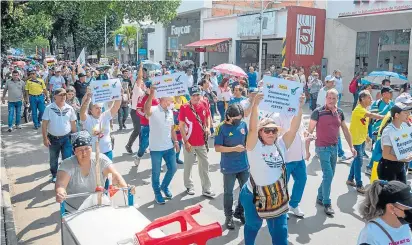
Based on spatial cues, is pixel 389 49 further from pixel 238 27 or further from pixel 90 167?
pixel 90 167

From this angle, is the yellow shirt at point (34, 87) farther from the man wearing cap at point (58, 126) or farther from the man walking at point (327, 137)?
the man walking at point (327, 137)

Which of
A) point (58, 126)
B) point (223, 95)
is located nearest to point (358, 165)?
point (58, 126)

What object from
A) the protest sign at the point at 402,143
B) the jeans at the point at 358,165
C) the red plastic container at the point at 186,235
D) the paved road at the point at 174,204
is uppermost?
the protest sign at the point at 402,143

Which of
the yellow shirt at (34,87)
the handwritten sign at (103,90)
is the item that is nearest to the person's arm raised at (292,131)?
the handwritten sign at (103,90)

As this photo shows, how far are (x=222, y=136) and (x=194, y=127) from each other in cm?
137

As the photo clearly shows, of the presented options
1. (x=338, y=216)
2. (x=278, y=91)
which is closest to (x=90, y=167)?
(x=278, y=91)

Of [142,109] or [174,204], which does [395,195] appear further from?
[142,109]

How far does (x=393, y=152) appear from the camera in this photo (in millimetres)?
4969

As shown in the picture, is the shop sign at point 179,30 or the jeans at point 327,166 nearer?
the jeans at point 327,166

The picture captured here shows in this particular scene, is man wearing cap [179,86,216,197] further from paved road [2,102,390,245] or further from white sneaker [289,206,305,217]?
white sneaker [289,206,305,217]

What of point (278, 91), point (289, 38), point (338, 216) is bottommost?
point (338, 216)

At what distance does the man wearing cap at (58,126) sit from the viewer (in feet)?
23.2

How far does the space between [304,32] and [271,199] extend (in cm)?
2029

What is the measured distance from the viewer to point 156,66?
25188 mm
